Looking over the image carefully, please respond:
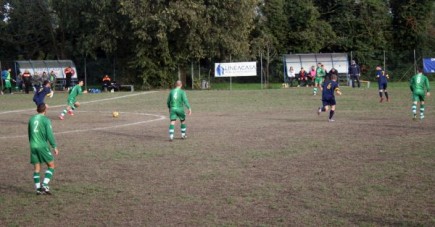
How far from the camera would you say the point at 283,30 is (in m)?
56.8

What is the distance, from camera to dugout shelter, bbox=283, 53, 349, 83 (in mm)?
47922

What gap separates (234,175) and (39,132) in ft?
12.0

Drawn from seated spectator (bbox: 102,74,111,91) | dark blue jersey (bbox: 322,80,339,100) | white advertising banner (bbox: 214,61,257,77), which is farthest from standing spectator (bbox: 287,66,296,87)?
dark blue jersey (bbox: 322,80,339,100)

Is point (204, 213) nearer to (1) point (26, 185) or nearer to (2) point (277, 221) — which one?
(2) point (277, 221)

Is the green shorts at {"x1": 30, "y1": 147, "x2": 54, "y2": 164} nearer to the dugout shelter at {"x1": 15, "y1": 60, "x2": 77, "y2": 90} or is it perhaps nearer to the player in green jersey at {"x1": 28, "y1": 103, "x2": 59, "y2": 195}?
the player in green jersey at {"x1": 28, "y1": 103, "x2": 59, "y2": 195}

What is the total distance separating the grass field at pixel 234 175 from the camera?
8.09 metres

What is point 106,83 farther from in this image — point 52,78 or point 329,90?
point 329,90

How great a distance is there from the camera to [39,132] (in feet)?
32.1

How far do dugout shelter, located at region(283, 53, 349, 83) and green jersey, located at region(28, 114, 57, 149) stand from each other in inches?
1562

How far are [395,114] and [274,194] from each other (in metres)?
13.4

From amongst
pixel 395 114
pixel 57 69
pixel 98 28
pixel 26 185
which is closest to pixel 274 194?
pixel 26 185

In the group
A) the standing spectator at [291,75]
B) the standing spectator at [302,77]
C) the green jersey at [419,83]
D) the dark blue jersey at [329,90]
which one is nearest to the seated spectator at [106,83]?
the standing spectator at [291,75]

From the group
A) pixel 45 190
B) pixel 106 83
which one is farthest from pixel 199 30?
pixel 45 190

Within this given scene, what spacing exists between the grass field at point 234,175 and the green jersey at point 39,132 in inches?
35.0
